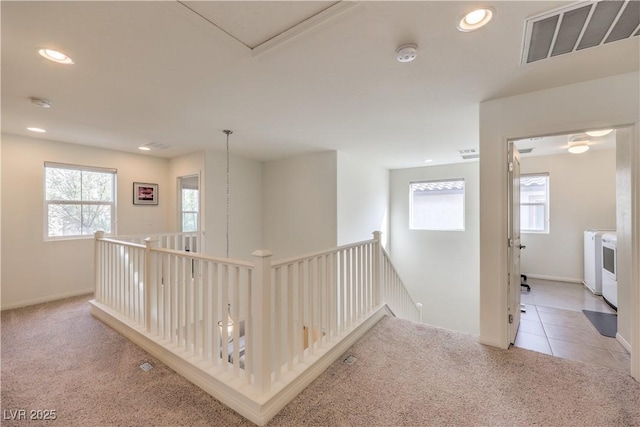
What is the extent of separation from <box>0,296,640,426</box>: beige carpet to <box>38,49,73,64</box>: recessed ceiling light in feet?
7.90

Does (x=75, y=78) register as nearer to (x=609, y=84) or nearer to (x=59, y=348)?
(x=59, y=348)

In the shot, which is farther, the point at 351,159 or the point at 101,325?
the point at 351,159

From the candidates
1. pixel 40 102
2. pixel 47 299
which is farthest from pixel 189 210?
pixel 40 102

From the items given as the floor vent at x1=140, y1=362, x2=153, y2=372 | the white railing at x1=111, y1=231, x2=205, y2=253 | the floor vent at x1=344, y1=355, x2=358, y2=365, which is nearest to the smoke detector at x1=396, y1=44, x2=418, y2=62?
Result: the floor vent at x1=344, y1=355, x2=358, y2=365

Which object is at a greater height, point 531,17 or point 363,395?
point 531,17

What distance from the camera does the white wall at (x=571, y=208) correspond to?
4.79 m

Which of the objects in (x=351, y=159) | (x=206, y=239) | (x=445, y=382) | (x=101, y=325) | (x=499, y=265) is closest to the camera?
(x=445, y=382)

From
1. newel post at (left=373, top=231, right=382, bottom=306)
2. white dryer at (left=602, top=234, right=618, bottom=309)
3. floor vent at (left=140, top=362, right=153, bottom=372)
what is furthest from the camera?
white dryer at (left=602, top=234, right=618, bottom=309)

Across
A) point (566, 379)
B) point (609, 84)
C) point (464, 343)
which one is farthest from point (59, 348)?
point (609, 84)

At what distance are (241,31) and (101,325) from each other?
11.5 ft

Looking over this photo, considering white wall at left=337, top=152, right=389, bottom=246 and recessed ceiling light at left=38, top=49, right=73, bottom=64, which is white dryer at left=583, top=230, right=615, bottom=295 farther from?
recessed ceiling light at left=38, top=49, right=73, bottom=64

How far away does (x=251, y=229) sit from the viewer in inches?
215

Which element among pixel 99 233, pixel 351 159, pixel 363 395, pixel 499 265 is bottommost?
pixel 363 395

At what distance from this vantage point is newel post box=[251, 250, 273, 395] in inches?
69.2
